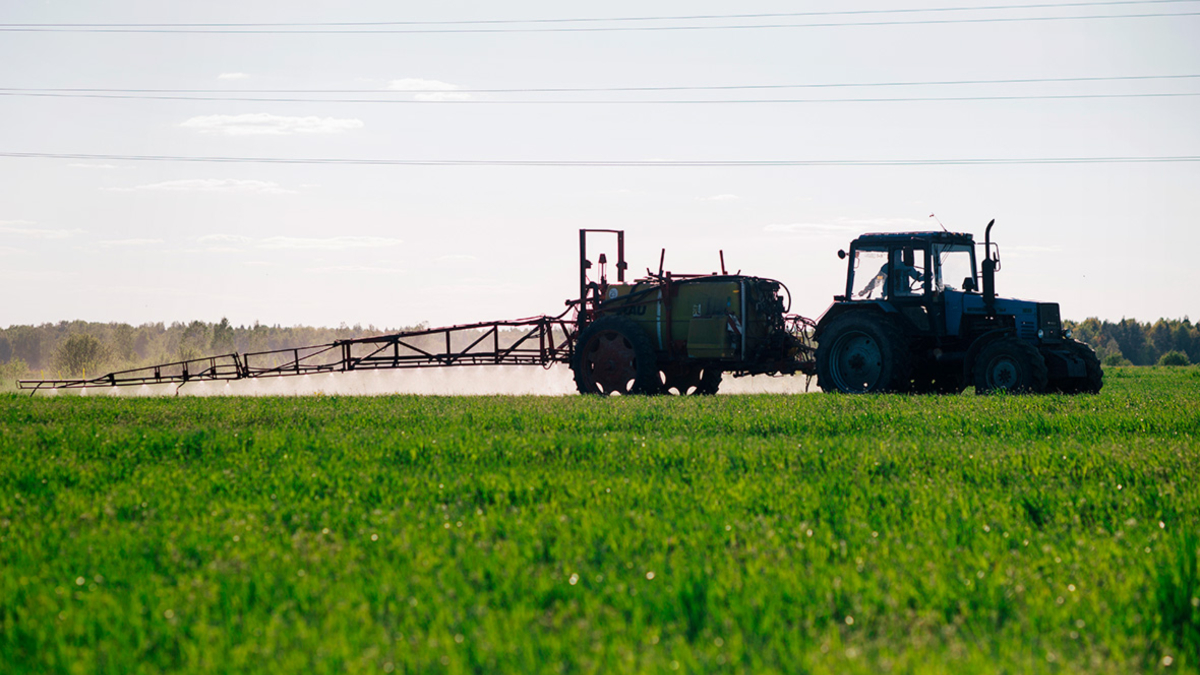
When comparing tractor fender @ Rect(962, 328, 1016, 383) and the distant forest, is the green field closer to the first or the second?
tractor fender @ Rect(962, 328, 1016, 383)

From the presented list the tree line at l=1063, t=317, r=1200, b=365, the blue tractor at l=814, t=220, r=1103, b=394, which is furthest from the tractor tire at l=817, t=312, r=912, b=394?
the tree line at l=1063, t=317, r=1200, b=365

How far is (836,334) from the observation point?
59.1 ft

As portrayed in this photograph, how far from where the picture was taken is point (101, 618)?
4430 millimetres

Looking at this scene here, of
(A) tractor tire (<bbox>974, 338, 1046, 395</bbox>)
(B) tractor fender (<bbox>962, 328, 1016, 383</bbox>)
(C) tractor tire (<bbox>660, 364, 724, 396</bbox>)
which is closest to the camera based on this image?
(A) tractor tire (<bbox>974, 338, 1046, 395</bbox>)

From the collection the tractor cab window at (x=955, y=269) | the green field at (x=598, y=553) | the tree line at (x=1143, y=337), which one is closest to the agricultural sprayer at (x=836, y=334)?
the tractor cab window at (x=955, y=269)

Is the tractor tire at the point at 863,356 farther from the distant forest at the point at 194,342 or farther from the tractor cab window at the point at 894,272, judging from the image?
the distant forest at the point at 194,342

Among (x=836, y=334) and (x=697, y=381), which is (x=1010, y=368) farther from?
(x=697, y=381)

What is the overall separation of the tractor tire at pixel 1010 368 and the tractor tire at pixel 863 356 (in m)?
1.27

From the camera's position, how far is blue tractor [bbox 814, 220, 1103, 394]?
1702 cm

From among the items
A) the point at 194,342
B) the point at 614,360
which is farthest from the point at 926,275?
the point at 194,342

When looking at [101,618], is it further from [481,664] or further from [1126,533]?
[1126,533]

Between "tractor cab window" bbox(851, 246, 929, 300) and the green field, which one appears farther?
"tractor cab window" bbox(851, 246, 929, 300)

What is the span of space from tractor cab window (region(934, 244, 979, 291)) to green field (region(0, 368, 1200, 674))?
7218 millimetres

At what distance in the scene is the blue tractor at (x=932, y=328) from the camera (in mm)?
17016
